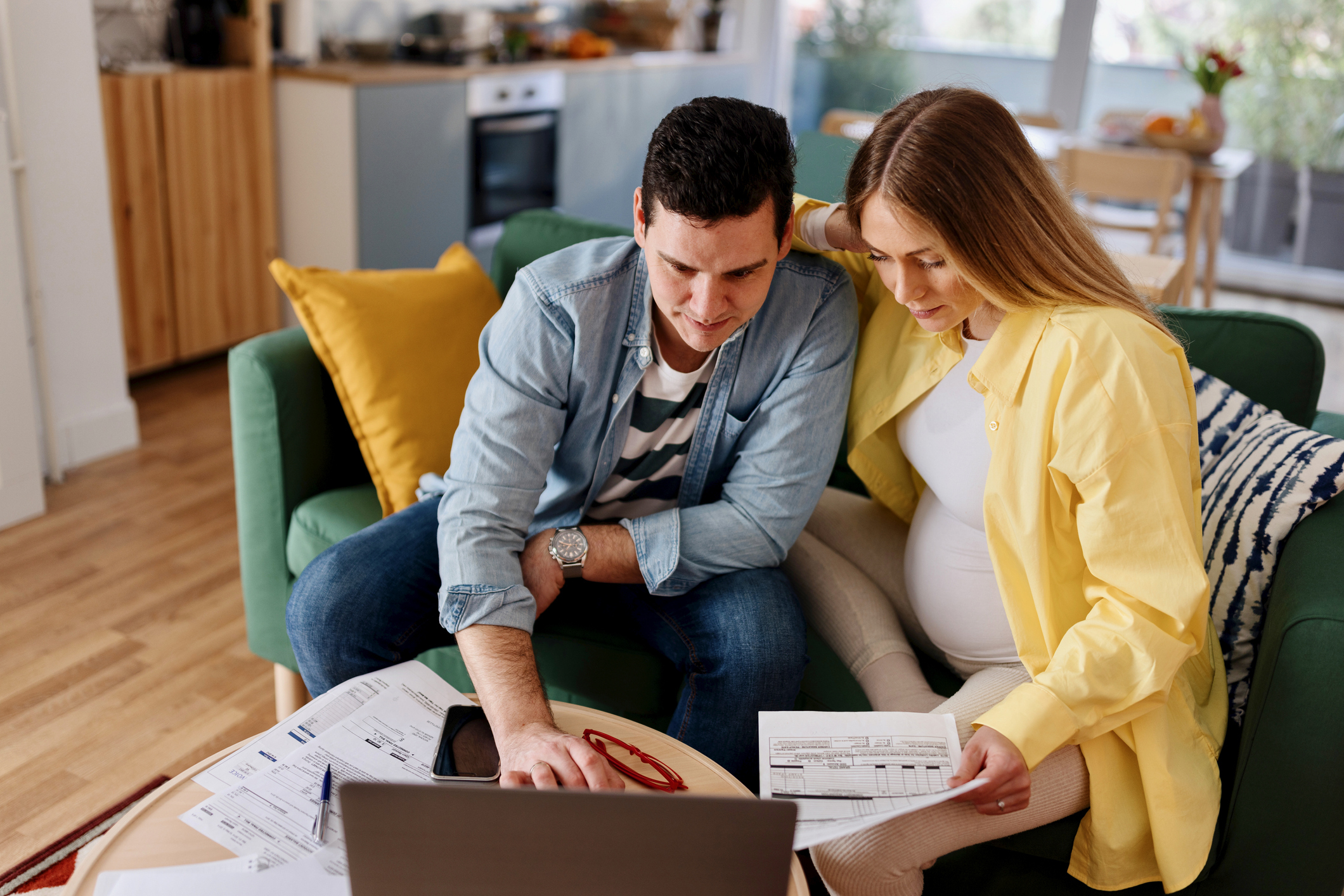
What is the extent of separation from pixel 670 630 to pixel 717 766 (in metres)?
0.34

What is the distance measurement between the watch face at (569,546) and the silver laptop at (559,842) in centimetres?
62

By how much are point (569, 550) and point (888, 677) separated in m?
0.44

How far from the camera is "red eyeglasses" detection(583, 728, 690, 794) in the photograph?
1.03 m

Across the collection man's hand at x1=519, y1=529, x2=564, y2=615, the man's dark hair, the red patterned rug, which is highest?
the man's dark hair

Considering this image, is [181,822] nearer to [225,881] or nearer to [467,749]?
[225,881]

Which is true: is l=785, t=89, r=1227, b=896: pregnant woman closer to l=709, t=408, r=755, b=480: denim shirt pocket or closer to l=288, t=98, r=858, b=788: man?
l=288, t=98, r=858, b=788: man

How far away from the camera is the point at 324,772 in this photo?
3.28ft

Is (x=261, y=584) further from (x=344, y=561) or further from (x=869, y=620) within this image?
(x=869, y=620)

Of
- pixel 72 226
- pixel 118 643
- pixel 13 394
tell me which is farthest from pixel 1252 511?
pixel 72 226

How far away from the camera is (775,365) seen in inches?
55.7

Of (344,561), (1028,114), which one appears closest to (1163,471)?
(344,561)

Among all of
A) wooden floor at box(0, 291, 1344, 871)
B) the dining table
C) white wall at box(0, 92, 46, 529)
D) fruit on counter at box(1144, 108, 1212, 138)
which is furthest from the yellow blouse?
fruit on counter at box(1144, 108, 1212, 138)

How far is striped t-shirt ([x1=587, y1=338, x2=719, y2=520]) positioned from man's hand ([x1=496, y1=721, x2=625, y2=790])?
48 centimetres

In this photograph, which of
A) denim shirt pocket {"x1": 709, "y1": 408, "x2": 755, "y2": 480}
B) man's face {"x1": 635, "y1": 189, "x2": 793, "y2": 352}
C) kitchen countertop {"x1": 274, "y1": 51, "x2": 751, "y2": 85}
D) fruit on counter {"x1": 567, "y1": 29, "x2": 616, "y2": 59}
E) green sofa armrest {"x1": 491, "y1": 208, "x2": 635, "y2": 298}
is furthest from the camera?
fruit on counter {"x1": 567, "y1": 29, "x2": 616, "y2": 59}
